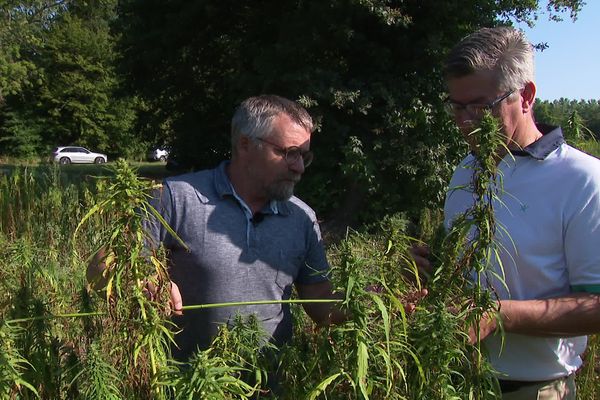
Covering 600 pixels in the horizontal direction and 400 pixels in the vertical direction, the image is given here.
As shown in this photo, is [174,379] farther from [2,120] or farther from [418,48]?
[2,120]

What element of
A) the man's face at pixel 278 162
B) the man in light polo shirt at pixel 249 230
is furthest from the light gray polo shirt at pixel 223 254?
the man's face at pixel 278 162

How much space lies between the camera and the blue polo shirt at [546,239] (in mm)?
1873

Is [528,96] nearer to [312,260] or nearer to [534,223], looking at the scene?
[534,223]

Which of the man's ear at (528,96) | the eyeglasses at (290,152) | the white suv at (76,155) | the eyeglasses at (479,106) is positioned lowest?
the eyeglasses at (290,152)

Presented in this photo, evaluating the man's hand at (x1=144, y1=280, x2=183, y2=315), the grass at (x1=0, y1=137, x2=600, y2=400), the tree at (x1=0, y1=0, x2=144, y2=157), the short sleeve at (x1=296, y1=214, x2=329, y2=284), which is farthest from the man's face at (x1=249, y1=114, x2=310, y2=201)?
the tree at (x1=0, y1=0, x2=144, y2=157)

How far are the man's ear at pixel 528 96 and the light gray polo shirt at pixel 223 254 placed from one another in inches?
38.8

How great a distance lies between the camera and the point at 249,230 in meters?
2.46

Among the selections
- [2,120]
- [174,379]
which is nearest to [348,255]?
[174,379]

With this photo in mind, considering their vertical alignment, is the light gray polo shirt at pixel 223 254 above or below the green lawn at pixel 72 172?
below

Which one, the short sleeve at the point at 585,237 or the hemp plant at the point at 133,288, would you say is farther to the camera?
the short sleeve at the point at 585,237

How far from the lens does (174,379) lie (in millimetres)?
1386

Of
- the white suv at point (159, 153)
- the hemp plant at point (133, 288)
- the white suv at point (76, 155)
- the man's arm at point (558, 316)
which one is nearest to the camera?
the hemp plant at point (133, 288)

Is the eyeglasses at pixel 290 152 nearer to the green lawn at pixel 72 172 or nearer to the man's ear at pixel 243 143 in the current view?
the man's ear at pixel 243 143

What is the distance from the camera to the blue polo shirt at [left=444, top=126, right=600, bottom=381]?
1.87 m
